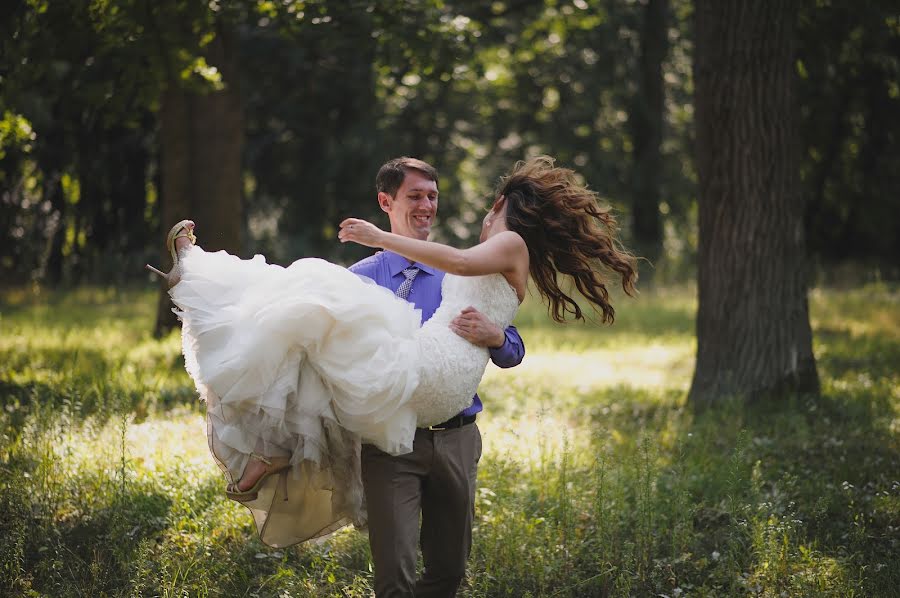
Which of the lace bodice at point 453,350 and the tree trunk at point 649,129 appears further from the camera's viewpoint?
the tree trunk at point 649,129

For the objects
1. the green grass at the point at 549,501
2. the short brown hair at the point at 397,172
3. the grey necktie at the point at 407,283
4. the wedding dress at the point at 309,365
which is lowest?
the green grass at the point at 549,501

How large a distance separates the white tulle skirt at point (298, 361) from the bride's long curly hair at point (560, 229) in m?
0.74

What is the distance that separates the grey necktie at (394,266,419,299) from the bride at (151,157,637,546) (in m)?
0.24

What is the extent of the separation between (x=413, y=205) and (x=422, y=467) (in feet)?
3.75

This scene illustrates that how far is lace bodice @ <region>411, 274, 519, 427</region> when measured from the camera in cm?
348

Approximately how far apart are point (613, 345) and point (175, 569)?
8562 mm

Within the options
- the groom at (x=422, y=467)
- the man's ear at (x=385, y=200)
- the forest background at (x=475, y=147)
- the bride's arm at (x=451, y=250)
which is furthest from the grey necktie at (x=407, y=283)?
the forest background at (x=475, y=147)

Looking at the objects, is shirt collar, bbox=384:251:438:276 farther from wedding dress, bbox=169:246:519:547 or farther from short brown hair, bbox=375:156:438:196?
Result: wedding dress, bbox=169:246:519:547

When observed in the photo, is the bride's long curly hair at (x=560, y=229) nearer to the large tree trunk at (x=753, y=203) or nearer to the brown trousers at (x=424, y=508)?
the brown trousers at (x=424, y=508)

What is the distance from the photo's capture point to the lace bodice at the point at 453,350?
11.4 ft

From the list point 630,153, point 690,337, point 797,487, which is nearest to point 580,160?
point 630,153

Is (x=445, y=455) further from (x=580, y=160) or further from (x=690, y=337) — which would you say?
(x=580, y=160)

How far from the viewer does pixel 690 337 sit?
12852 mm

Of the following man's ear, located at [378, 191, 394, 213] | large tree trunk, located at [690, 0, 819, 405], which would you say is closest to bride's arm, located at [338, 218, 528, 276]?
man's ear, located at [378, 191, 394, 213]
